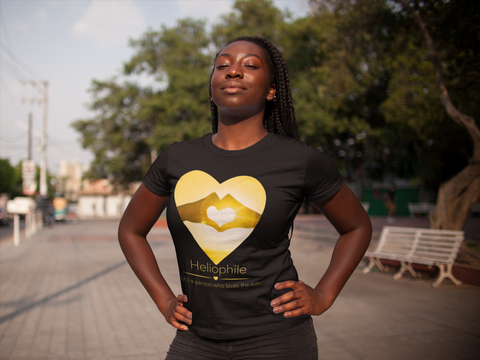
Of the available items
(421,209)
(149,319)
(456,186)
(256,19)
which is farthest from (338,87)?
(421,209)

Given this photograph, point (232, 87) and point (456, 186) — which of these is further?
point (456, 186)

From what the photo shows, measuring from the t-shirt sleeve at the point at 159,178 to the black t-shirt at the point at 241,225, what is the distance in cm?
9

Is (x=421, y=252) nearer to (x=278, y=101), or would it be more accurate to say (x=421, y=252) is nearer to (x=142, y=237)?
(x=278, y=101)

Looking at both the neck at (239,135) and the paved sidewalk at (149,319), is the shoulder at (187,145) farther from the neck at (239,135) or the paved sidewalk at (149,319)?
the paved sidewalk at (149,319)

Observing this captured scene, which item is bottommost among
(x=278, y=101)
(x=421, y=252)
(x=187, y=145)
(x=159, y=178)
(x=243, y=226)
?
(x=421, y=252)

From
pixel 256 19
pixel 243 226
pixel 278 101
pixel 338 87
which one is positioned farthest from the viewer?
pixel 256 19

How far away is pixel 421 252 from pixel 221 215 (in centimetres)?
744

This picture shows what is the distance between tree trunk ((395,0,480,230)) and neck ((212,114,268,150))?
8.01 meters

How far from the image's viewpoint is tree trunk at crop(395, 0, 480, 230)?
8.65m

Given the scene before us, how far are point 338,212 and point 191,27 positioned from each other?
31735 millimetres

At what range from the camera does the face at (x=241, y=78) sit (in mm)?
1682

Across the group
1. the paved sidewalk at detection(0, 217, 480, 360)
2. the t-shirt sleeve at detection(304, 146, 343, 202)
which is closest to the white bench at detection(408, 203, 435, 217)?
Answer: the paved sidewalk at detection(0, 217, 480, 360)

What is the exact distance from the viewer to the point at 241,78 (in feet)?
5.53

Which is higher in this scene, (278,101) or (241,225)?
(278,101)
